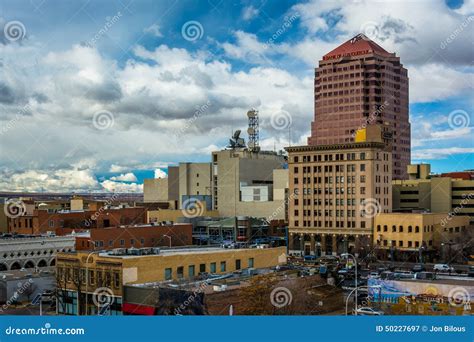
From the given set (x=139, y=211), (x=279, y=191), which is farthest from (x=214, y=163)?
(x=139, y=211)

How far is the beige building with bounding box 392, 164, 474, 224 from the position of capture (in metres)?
66.8

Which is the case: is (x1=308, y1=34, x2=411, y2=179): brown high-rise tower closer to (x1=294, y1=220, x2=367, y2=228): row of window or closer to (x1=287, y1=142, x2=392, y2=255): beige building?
(x1=287, y1=142, x2=392, y2=255): beige building

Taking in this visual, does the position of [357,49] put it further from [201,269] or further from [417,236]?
[201,269]

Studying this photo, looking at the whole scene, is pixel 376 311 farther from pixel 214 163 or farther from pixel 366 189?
pixel 214 163

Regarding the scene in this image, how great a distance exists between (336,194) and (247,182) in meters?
17.6

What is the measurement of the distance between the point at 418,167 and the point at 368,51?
21.1m

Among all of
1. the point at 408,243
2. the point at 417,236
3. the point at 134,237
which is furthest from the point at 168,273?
the point at 408,243

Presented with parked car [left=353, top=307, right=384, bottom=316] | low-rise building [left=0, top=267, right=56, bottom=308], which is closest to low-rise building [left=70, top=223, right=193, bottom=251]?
low-rise building [left=0, top=267, right=56, bottom=308]

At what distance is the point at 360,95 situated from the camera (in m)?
89.7

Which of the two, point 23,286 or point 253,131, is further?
point 253,131

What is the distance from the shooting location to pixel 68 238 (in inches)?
1879

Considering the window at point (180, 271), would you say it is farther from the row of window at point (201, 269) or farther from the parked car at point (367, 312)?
the parked car at point (367, 312)

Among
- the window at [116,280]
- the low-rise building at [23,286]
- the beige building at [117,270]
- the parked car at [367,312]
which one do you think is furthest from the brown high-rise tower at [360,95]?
the parked car at [367,312]

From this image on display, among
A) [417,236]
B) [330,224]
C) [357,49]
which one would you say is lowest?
[417,236]
